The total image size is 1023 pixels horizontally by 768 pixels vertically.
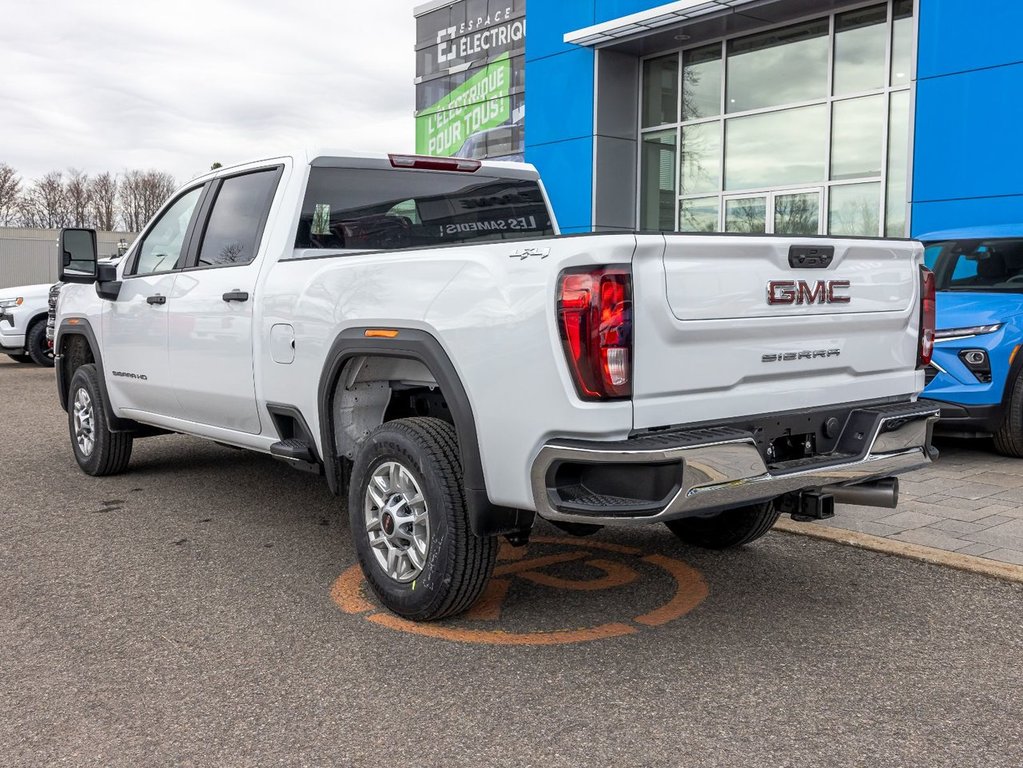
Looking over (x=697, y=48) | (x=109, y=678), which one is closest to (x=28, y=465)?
(x=109, y=678)

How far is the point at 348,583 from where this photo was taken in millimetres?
4527

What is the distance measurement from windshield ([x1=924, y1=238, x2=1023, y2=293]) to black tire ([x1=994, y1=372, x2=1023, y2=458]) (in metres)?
0.85

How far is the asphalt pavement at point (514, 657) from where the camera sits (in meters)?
2.96

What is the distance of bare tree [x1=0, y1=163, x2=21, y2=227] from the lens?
Answer: 6219 centimetres

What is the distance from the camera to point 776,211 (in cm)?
1570

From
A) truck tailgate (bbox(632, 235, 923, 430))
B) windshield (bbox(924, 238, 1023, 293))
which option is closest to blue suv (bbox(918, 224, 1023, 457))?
windshield (bbox(924, 238, 1023, 293))

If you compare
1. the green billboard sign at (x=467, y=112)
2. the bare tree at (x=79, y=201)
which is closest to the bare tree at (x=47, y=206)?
the bare tree at (x=79, y=201)

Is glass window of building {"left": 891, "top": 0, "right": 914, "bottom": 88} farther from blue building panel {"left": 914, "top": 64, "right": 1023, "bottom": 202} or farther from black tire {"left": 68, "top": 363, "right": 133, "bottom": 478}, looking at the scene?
black tire {"left": 68, "top": 363, "right": 133, "bottom": 478}

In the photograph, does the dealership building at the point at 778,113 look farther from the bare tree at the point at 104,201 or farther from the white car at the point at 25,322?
the bare tree at the point at 104,201

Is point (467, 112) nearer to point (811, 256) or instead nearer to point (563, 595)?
point (563, 595)

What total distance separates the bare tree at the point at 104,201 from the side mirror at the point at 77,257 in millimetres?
65766

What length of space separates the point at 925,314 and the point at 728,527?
4.42ft

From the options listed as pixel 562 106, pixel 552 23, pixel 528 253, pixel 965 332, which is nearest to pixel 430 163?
pixel 528 253

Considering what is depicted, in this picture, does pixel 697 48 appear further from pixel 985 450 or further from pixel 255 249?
pixel 255 249
